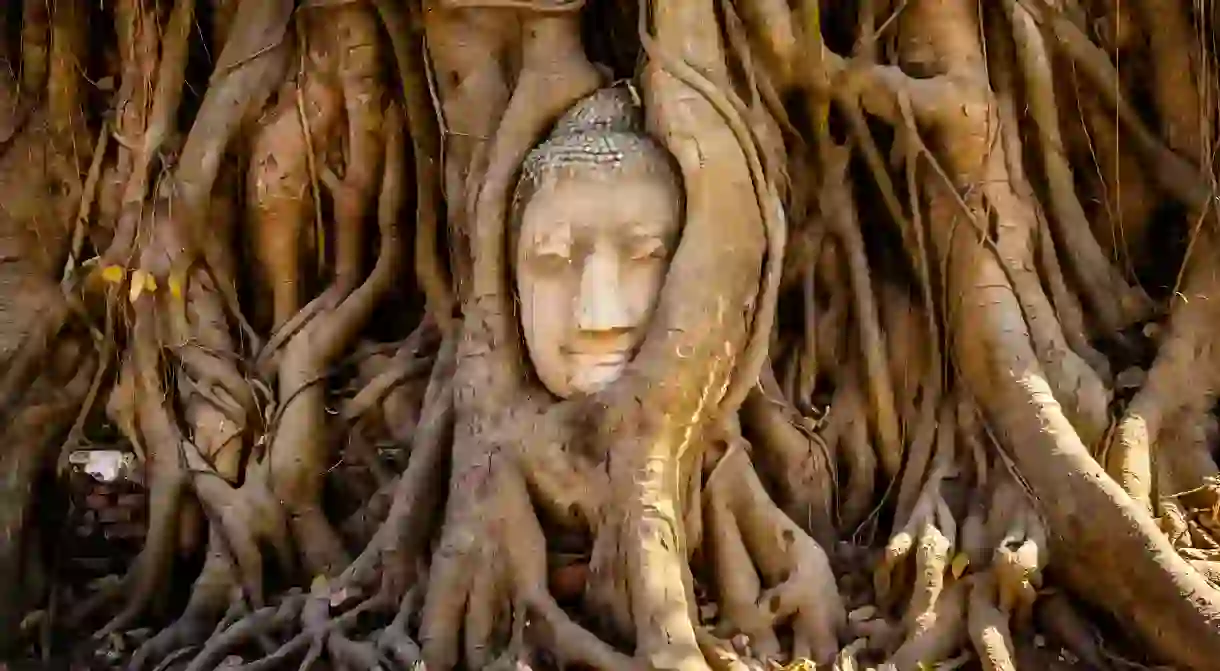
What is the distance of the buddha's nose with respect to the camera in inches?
109

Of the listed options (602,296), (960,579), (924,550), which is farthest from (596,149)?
(960,579)

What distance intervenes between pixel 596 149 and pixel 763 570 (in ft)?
3.70

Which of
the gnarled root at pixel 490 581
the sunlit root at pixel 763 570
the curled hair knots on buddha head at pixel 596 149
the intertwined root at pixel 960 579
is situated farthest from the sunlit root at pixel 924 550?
the curled hair knots on buddha head at pixel 596 149

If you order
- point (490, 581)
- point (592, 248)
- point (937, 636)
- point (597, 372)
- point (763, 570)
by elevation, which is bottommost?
point (937, 636)

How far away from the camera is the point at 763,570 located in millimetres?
2865

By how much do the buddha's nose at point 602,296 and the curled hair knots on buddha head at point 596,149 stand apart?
208mm

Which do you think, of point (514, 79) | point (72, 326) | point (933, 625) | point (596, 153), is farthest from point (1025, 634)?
point (72, 326)

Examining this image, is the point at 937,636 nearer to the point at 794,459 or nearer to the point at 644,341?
the point at 794,459

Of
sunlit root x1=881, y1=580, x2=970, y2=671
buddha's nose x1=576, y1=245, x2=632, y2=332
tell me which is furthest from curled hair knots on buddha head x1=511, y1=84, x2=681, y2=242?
sunlit root x1=881, y1=580, x2=970, y2=671

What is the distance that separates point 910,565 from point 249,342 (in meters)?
1.99

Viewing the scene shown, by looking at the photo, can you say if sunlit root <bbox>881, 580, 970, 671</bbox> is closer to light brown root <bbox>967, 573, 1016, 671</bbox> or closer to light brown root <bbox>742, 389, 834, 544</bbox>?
light brown root <bbox>967, 573, 1016, 671</bbox>

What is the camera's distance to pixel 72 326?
11.5 feet

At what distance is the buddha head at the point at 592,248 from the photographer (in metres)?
2.79

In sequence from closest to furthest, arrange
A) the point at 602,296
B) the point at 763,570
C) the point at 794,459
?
the point at 602,296, the point at 763,570, the point at 794,459
